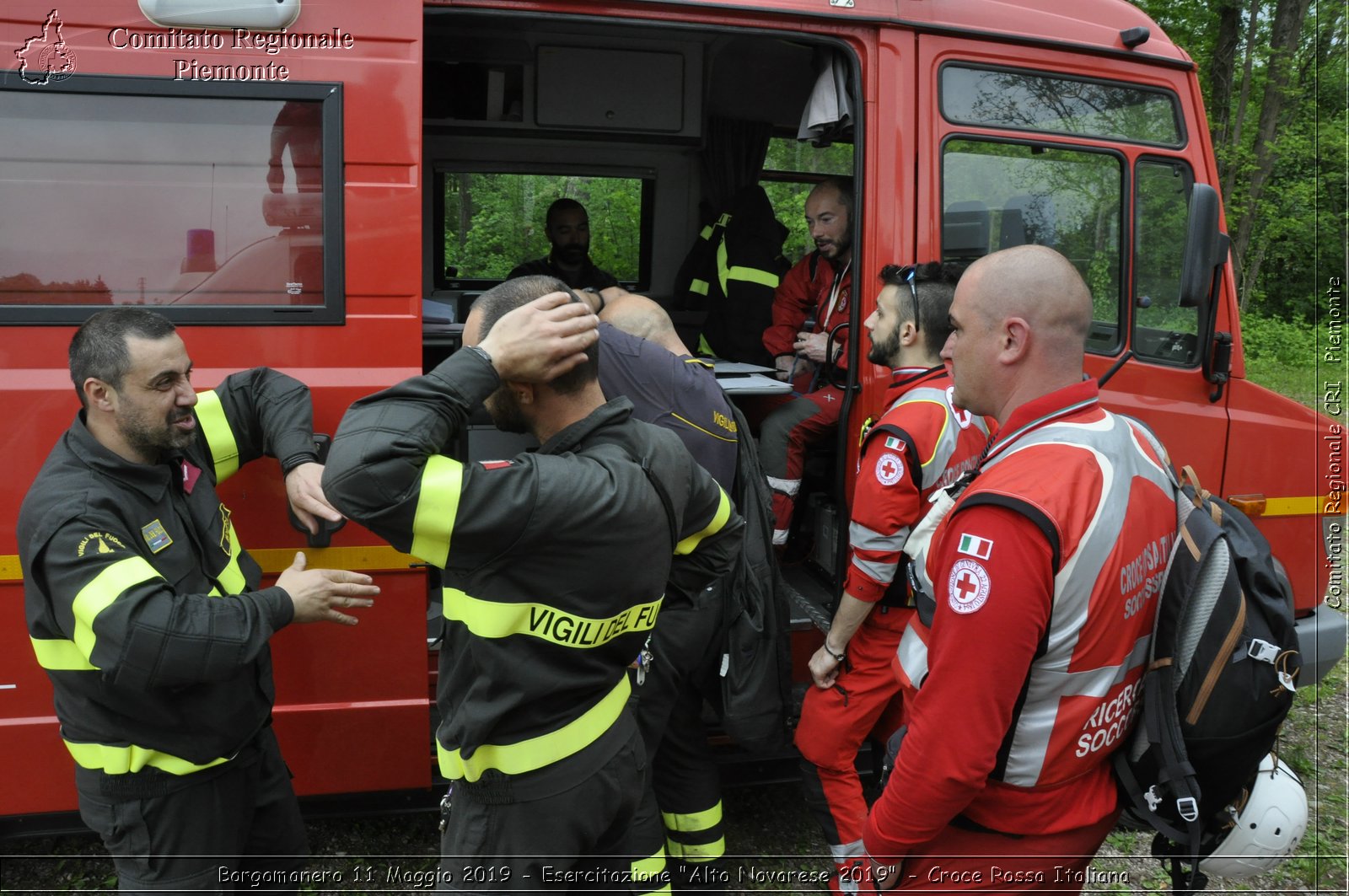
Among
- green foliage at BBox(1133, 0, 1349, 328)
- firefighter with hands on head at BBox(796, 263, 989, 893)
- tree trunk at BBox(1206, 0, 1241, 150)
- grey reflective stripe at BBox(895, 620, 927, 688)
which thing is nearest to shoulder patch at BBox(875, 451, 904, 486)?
firefighter with hands on head at BBox(796, 263, 989, 893)

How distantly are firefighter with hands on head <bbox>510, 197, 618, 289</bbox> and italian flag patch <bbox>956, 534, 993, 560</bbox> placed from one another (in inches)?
151

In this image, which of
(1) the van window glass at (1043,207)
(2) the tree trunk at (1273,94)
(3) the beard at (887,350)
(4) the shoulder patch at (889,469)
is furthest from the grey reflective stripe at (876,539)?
(2) the tree trunk at (1273,94)

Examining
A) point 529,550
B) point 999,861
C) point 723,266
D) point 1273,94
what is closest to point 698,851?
point 999,861

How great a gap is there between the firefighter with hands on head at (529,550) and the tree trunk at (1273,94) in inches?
565

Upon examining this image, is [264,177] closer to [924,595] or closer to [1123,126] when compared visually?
[924,595]

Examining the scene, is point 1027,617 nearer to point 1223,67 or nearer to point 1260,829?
point 1260,829

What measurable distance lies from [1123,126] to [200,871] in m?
3.77

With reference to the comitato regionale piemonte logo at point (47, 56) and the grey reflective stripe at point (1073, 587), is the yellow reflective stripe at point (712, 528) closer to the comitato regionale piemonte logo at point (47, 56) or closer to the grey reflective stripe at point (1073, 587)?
the grey reflective stripe at point (1073, 587)

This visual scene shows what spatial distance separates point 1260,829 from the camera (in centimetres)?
207

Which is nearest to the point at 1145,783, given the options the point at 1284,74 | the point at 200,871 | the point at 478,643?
the point at 478,643

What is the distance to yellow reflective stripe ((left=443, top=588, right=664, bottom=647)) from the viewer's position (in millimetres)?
1786

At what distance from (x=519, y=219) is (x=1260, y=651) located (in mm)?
4556

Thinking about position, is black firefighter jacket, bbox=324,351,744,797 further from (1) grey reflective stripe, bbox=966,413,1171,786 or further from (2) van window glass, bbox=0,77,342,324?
(2) van window glass, bbox=0,77,342,324

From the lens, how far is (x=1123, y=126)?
356cm
